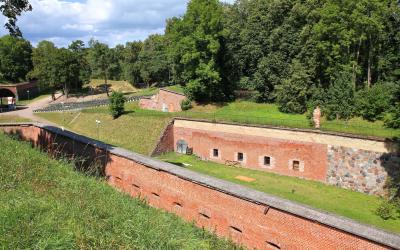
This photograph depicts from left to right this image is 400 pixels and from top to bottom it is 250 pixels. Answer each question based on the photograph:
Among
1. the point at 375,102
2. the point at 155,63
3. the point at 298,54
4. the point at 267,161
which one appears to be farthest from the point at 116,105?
the point at 155,63

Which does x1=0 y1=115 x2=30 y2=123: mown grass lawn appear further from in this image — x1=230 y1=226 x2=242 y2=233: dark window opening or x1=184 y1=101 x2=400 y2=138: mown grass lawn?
x1=230 y1=226 x2=242 y2=233: dark window opening

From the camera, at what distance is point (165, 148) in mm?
31688

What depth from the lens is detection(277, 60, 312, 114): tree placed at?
33.5m

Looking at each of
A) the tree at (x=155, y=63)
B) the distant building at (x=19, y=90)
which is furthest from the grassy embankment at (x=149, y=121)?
the distant building at (x=19, y=90)

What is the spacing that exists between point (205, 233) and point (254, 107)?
85.1 ft

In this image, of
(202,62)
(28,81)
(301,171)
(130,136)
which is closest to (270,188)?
(301,171)

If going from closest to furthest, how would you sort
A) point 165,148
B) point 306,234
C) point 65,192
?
1. point 65,192
2. point 306,234
3. point 165,148

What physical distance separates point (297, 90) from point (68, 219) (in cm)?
2923

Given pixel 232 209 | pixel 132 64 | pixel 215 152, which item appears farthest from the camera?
pixel 132 64

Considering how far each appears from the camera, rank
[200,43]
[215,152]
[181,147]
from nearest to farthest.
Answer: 1. [215,152]
2. [181,147]
3. [200,43]

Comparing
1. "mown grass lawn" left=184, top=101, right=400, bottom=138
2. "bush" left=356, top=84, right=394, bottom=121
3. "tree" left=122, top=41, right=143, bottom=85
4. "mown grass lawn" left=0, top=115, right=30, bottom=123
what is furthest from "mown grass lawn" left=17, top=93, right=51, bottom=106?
"bush" left=356, top=84, right=394, bottom=121

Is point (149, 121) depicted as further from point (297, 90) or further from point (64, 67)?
point (64, 67)

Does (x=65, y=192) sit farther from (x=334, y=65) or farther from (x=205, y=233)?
(x=334, y=65)

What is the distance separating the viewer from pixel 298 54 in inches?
1395
